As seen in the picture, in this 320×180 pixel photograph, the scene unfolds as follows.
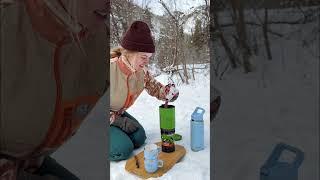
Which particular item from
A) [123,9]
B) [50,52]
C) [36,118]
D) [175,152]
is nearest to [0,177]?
[36,118]

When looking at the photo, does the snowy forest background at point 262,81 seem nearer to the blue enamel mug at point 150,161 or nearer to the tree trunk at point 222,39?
the tree trunk at point 222,39

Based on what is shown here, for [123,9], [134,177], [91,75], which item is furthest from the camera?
[134,177]

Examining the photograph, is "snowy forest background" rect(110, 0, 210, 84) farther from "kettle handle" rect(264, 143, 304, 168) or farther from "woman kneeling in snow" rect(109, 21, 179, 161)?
"kettle handle" rect(264, 143, 304, 168)

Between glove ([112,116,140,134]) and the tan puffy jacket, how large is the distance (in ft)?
0.23

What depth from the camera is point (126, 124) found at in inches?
103

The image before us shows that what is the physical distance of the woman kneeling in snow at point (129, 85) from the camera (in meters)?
1.98

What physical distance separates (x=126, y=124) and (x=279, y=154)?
2.03m

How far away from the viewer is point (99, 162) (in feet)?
2.61

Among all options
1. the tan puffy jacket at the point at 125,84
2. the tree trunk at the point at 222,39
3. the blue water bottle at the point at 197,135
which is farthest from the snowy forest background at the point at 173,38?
the tree trunk at the point at 222,39

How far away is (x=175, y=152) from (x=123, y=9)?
1.24 m

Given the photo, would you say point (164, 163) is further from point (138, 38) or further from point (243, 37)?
point (243, 37)

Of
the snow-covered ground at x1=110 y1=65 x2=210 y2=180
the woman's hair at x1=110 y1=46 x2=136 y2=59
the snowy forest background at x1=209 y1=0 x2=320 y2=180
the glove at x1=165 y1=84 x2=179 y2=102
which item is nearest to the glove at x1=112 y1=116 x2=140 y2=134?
the snow-covered ground at x1=110 y1=65 x2=210 y2=180

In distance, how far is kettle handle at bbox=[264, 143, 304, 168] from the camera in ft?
2.06

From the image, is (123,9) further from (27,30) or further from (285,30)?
(285,30)
